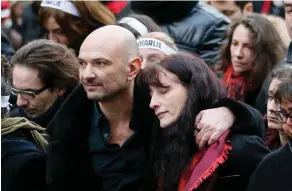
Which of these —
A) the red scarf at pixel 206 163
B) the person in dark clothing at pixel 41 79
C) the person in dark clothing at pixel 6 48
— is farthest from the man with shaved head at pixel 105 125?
the person in dark clothing at pixel 6 48

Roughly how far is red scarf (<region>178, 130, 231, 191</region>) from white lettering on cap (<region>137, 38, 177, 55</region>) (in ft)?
4.12

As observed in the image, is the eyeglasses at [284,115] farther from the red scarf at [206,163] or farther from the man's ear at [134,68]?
the man's ear at [134,68]

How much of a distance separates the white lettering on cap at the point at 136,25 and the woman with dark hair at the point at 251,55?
0.74m

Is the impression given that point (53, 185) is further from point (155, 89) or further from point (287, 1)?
point (287, 1)

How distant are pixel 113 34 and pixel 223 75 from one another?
194 centimetres

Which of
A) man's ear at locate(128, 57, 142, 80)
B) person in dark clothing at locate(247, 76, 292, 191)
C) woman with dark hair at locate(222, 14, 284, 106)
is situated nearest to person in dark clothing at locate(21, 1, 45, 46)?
woman with dark hair at locate(222, 14, 284, 106)

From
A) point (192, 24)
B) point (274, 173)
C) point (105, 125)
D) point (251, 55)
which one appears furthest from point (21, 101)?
point (274, 173)

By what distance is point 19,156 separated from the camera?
4.54m

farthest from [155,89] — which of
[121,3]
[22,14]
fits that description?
[22,14]

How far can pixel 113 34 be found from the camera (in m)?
4.52

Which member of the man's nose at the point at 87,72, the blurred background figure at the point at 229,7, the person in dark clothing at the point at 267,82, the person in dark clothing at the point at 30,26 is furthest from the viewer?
the person in dark clothing at the point at 30,26

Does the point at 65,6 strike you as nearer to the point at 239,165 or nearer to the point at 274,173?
the point at 239,165

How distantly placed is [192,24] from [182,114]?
8.08ft

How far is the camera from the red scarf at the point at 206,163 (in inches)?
158
